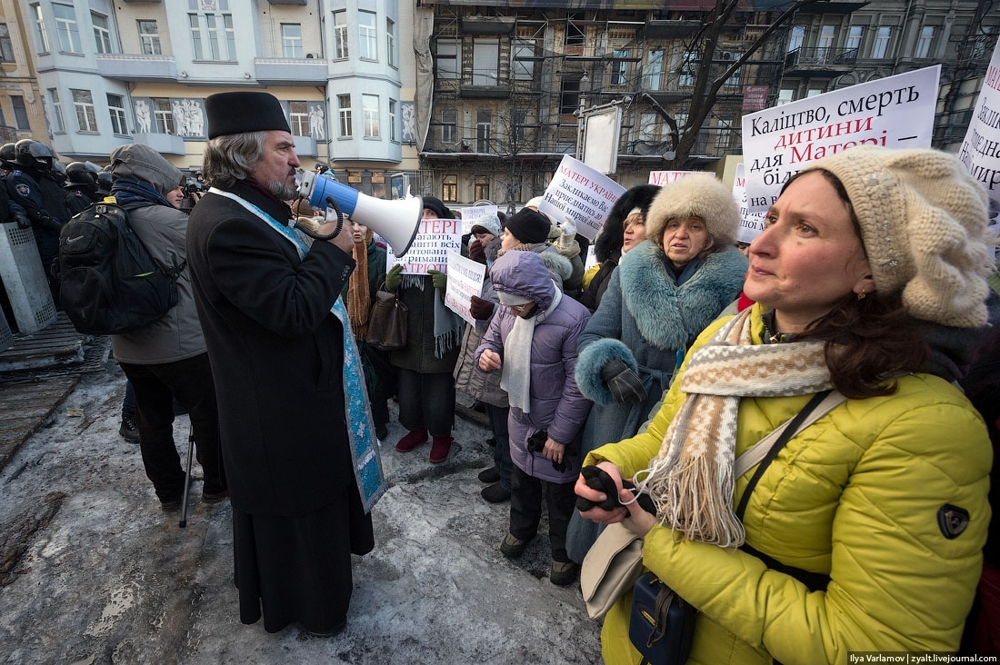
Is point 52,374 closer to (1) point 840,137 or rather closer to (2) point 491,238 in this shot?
(2) point 491,238

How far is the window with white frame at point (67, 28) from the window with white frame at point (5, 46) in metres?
3.54

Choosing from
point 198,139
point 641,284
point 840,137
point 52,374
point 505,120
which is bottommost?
point 52,374

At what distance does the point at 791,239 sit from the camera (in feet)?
3.38

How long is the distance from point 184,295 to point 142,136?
27.0 metres

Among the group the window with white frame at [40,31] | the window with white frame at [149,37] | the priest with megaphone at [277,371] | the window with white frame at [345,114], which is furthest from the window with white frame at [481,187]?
the priest with megaphone at [277,371]

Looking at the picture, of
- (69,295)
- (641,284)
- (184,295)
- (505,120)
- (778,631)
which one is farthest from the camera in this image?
(505,120)

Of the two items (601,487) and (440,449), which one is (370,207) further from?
(440,449)

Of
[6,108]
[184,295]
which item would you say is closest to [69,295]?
[184,295]

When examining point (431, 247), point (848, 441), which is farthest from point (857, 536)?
point (431, 247)

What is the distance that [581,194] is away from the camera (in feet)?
13.0

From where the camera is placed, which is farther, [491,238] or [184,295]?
[491,238]

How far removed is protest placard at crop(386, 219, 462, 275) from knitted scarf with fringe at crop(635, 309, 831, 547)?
2.71m

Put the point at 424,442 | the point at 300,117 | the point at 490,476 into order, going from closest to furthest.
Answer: the point at 490,476 < the point at 424,442 < the point at 300,117

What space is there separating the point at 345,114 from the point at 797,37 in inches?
971
